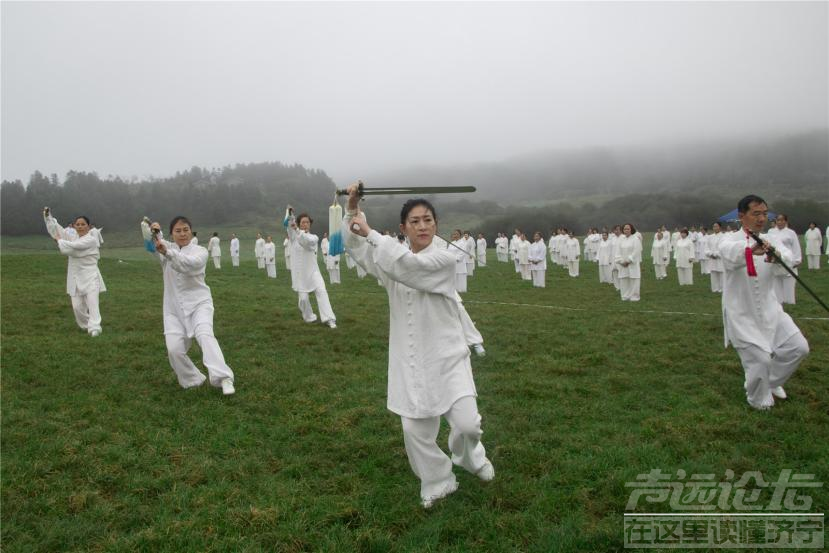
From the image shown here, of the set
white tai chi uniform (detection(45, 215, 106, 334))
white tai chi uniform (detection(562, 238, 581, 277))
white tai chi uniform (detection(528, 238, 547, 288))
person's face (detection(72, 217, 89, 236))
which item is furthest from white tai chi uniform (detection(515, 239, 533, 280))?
person's face (detection(72, 217, 89, 236))

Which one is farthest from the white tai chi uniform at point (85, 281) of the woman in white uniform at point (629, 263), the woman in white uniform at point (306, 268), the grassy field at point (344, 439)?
the woman in white uniform at point (629, 263)

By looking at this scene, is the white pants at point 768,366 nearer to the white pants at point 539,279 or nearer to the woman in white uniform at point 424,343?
the woman in white uniform at point 424,343

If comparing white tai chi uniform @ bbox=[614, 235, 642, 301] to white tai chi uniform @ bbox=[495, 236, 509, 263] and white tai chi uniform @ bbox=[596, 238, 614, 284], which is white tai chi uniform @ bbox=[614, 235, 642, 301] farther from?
white tai chi uniform @ bbox=[495, 236, 509, 263]

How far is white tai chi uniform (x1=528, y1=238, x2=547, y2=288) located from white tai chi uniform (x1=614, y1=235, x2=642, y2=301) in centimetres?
465

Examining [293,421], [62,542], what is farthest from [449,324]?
[62,542]

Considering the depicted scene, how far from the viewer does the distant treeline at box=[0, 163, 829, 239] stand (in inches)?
2210

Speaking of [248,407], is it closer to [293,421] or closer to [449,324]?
[293,421]

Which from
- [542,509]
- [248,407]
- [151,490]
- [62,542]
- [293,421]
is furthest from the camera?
[248,407]

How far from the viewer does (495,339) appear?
33.7 feet

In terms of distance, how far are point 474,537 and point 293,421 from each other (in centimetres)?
279

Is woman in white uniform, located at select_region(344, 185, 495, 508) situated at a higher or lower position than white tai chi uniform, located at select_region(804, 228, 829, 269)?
higher

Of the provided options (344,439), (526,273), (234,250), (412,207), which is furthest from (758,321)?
(234,250)

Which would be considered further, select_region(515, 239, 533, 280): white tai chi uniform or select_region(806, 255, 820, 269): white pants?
select_region(515, 239, 533, 280): white tai chi uniform

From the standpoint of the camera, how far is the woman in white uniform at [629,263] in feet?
52.9
